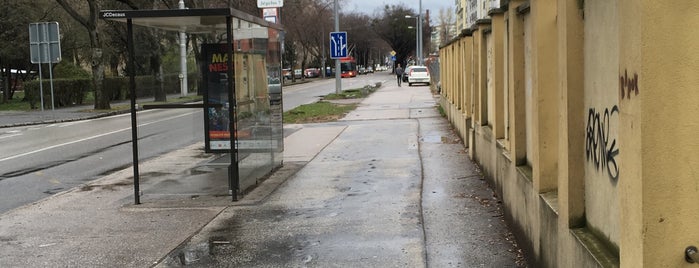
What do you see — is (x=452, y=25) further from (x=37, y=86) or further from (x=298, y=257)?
(x=298, y=257)

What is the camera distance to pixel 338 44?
29.6 meters

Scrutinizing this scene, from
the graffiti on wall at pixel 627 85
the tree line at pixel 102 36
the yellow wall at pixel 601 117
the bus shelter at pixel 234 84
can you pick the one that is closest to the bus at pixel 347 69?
the tree line at pixel 102 36

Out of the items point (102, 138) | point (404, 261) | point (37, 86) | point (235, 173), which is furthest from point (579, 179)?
point (37, 86)

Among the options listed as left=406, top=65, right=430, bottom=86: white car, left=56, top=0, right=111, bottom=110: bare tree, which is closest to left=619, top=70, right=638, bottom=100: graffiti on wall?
left=56, top=0, right=111, bottom=110: bare tree

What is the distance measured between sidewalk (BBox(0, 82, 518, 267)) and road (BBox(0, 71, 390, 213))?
34.4 inches

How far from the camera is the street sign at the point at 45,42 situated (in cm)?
2627

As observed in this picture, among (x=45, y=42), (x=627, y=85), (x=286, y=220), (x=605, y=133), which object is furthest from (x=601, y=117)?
(x=45, y=42)

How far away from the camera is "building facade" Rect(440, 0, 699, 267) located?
2.62 meters

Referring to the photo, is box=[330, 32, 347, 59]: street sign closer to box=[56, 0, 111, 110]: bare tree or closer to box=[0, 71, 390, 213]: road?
box=[0, 71, 390, 213]: road

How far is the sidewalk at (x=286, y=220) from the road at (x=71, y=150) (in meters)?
0.87

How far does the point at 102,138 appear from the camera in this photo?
58.1 feet

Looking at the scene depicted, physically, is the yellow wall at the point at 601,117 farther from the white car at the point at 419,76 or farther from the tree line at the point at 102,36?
the white car at the point at 419,76

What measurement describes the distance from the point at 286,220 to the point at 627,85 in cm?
473

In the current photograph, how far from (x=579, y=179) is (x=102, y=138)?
52.3 ft
